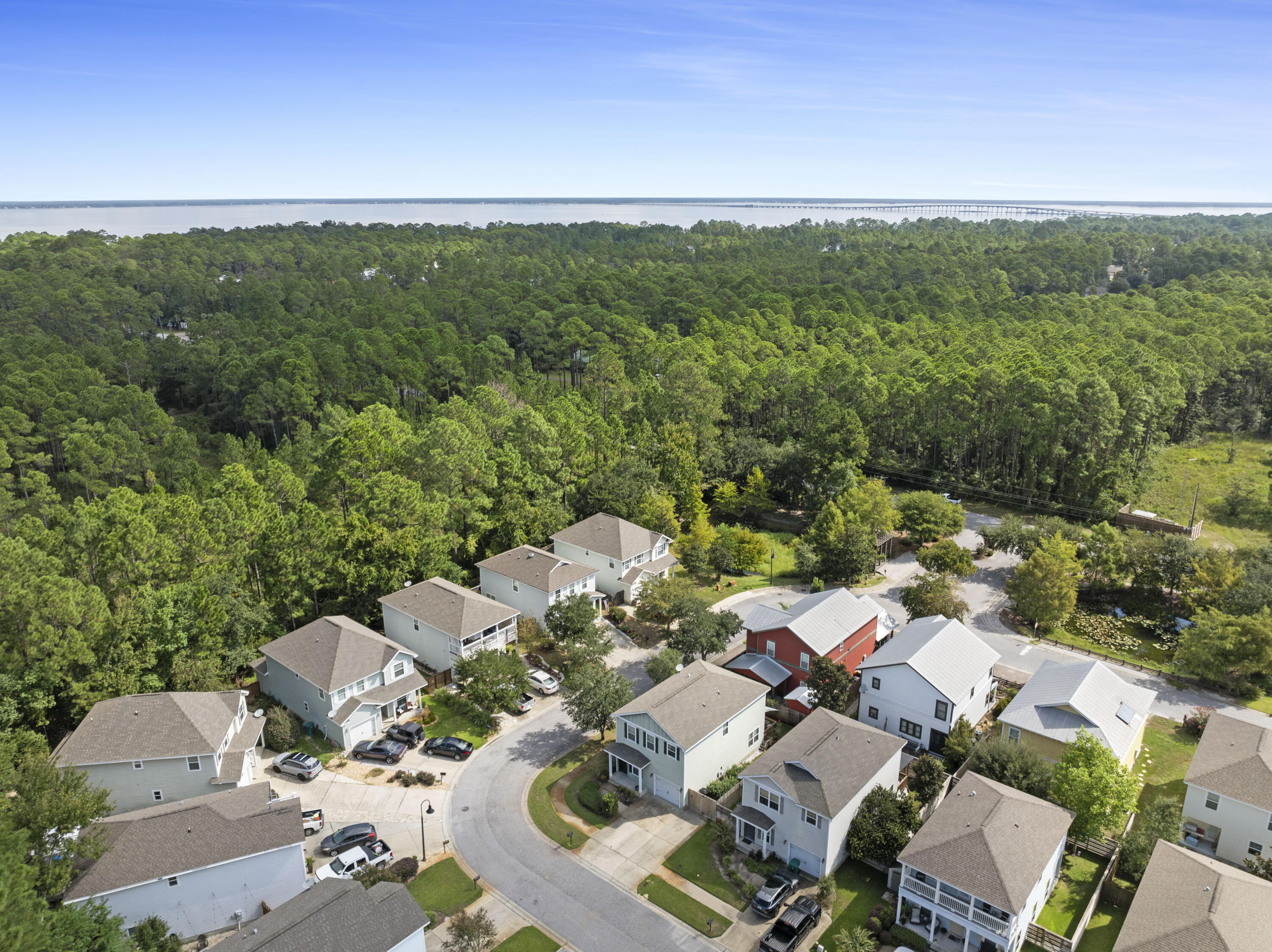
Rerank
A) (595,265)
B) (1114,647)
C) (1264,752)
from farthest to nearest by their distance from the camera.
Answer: (595,265) → (1114,647) → (1264,752)

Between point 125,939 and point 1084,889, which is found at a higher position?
point 125,939

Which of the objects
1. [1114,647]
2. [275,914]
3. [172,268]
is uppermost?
[172,268]

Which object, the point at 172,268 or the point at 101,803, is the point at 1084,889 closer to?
the point at 101,803

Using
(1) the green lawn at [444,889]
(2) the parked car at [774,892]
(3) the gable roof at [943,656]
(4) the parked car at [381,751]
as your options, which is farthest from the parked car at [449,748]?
(3) the gable roof at [943,656]

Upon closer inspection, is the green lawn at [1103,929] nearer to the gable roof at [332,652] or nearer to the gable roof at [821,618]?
the gable roof at [821,618]

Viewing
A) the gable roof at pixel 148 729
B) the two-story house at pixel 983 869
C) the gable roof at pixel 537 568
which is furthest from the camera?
the gable roof at pixel 537 568

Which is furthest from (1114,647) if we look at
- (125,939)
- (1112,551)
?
(125,939)

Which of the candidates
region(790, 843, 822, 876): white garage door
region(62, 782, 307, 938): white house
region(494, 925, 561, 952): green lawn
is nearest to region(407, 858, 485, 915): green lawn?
region(494, 925, 561, 952): green lawn
